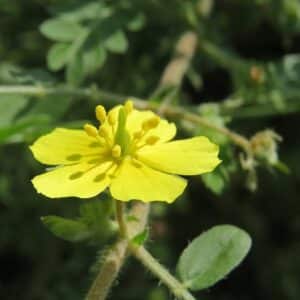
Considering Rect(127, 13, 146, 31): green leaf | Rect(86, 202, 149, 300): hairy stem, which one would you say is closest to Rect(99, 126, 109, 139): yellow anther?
Rect(86, 202, 149, 300): hairy stem

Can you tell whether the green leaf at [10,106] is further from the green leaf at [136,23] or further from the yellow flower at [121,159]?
the yellow flower at [121,159]

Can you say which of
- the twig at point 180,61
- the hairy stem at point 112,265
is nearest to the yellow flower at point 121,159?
the hairy stem at point 112,265

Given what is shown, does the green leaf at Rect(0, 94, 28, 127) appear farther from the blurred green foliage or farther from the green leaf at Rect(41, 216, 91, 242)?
the green leaf at Rect(41, 216, 91, 242)

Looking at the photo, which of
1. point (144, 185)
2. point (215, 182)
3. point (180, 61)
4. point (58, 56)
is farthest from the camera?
point (180, 61)

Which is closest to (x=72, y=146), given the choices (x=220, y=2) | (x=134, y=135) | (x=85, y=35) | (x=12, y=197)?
(x=134, y=135)

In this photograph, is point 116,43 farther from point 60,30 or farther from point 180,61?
point 180,61

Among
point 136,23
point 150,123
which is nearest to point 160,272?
point 150,123

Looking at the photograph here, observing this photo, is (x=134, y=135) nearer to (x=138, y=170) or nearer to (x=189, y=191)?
(x=138, y=170)
